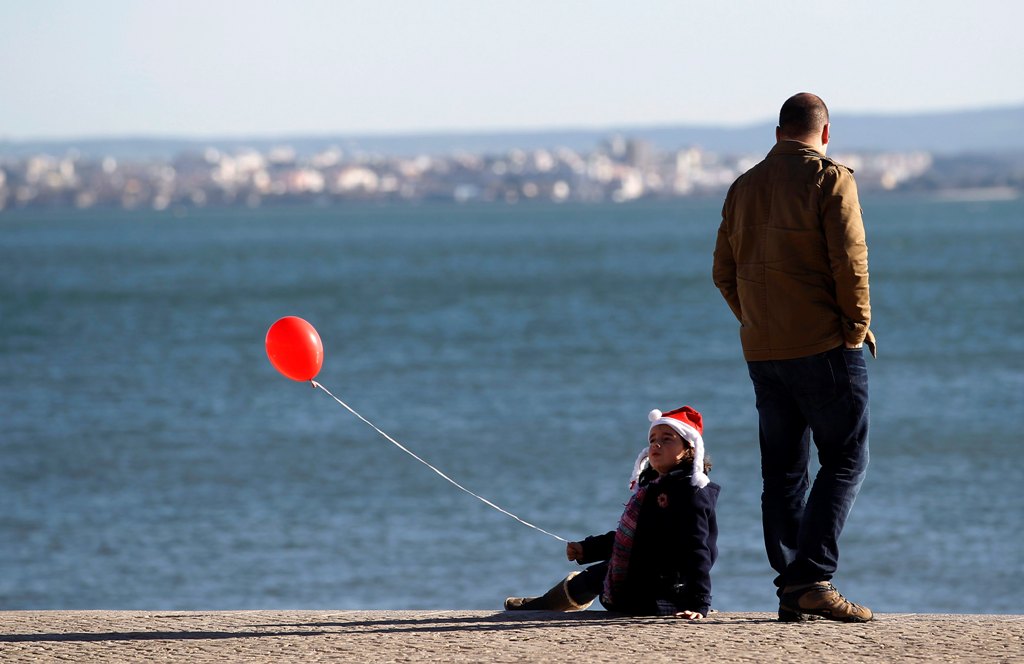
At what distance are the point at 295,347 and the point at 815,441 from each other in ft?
7.04

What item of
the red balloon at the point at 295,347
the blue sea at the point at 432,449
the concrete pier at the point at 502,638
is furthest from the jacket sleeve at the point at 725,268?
the blue sea at the point at 432,449

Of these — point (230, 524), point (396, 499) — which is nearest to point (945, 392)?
point (396, 499)

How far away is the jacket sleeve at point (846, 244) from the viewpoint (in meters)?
5.27

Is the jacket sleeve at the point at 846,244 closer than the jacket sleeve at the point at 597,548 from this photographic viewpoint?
Yes

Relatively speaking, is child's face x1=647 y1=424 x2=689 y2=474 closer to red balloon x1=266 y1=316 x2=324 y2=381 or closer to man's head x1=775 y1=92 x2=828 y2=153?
man's head x1=775 y1=92 x2=828 y2=153

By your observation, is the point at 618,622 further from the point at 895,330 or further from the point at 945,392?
the point at 895,330

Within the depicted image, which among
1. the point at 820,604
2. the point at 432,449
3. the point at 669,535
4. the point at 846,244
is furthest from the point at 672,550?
the point at 432,449

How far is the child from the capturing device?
563cm

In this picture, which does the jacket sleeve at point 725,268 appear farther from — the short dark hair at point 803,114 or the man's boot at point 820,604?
the man's boot at point 820,604

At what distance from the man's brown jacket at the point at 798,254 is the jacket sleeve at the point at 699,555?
545mm

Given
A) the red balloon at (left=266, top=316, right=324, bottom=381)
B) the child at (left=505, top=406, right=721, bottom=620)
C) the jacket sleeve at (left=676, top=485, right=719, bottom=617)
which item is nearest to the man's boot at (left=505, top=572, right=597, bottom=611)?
the child at (left=505, top=406, right=721, bottom=620)

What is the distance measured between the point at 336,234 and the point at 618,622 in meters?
133

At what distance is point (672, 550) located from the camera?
223 inches

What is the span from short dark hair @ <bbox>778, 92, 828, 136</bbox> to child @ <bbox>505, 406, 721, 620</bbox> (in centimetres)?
107
